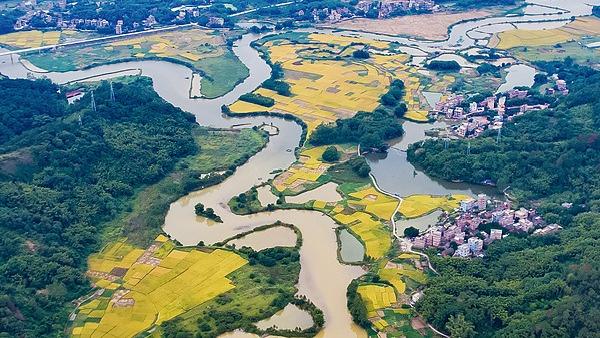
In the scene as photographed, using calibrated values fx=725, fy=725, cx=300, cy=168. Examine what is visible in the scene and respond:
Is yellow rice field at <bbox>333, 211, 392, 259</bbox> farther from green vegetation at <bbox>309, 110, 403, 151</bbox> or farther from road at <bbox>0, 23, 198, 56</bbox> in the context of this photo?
road at <bbox>0, 23, 198, 56</bbox>

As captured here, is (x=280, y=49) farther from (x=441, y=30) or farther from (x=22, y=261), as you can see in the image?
(x=22, y=261)

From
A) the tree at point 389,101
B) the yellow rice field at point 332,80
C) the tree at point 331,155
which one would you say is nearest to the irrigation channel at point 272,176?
the yellow rice field at point 332,80

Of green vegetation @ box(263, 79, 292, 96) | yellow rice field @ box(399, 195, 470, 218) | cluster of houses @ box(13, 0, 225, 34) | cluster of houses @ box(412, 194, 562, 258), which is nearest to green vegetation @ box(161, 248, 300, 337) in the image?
cluster of houses @ box(412, 194, 562, 258)

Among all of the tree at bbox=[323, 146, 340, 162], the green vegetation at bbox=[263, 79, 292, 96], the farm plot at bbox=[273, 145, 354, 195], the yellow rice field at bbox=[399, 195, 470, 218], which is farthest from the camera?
the green vegetation at bbox=[263, 79, 292, 96]

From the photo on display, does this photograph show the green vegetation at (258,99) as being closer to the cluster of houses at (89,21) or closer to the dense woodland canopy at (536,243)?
the dense woodland canopy at (536,243)

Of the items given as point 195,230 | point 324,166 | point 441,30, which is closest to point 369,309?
point 195,230
